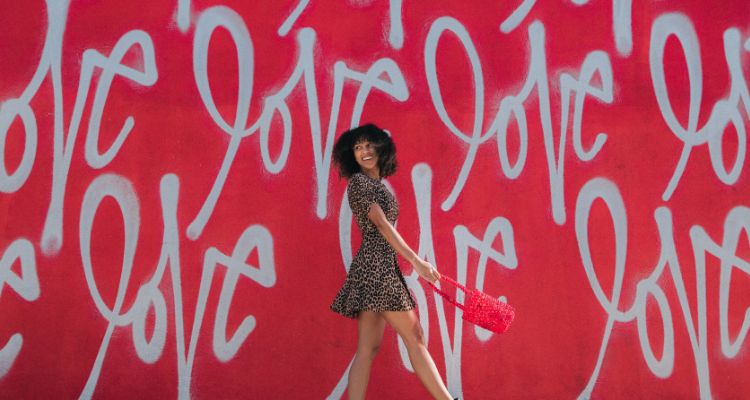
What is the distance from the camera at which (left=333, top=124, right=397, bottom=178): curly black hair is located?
416cm

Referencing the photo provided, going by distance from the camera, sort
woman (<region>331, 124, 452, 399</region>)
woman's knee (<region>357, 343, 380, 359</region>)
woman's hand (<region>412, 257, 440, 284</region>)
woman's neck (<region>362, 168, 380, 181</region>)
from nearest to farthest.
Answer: woman's hand (<region>412, 257, 440, 284</region>) → woman (<region>331, 124, 452, 399</region>) → woman's knee (<region>357, 343, 380, 359</region>) → woman's neck (<region>362, 168, 380, 181</region>)

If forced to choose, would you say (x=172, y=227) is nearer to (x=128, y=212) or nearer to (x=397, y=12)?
(x=128, y=212)

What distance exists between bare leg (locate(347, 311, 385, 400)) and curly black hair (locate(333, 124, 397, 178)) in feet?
2.30

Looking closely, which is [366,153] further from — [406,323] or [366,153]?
[406,323]

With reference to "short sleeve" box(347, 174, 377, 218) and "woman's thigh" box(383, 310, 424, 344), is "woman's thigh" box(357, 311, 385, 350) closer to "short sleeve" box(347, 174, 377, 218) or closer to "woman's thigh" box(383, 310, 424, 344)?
"woman's thigh" box(383, 310, 424, 344)

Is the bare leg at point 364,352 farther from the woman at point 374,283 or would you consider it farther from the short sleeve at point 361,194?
the short sleeve at point 361,194

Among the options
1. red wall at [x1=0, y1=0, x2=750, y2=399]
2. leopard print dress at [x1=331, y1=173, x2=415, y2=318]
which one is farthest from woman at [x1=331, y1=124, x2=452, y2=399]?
red wall at [x1=0, y1=0, x2=750, y2=399]

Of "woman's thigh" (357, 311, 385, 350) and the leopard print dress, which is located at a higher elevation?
the leopard print dress

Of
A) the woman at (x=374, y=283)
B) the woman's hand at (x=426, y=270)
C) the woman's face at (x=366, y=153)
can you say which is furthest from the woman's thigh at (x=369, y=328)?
the woman's face at (x=366, y=153)

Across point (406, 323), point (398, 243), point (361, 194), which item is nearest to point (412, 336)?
point (406, 323)

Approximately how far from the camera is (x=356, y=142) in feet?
13.6

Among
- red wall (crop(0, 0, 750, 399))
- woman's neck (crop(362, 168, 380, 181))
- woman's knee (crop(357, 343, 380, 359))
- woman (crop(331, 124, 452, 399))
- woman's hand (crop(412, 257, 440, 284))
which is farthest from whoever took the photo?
red wall (crop(0, 0, 750, 399))

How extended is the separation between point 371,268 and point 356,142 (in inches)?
24.1

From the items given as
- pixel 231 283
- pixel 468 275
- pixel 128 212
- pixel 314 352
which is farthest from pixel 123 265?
pixel 468 275
